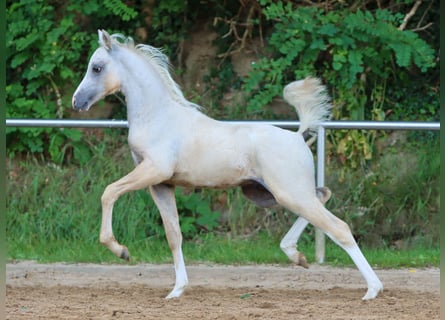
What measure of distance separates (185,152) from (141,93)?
0.57 m

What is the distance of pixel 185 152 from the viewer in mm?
6191

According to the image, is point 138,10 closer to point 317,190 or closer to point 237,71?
point 237,71

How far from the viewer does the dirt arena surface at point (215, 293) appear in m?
5.52

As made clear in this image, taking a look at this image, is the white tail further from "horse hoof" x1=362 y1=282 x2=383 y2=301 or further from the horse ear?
the horse ear

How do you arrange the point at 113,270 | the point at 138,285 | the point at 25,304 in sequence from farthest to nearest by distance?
the point at 113,270, the point at 138,285, the point at 25,304

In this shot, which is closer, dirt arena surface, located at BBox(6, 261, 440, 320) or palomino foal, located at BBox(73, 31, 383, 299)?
dirt arena surface, located at BBox(6, 261, 440, 320)

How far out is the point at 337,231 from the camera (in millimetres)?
6145

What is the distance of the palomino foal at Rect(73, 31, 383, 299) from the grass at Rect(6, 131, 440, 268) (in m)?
2.15

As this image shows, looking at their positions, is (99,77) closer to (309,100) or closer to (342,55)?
(309,100)

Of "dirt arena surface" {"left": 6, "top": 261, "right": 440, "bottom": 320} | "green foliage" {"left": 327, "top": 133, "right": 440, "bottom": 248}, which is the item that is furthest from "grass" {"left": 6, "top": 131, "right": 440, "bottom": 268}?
"dirt arena surface" {"left": 6, "top": 261, "right": 440, "bottom": 320}

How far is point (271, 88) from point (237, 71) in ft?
4.97

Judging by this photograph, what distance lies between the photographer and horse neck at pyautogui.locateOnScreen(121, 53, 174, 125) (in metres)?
6.29

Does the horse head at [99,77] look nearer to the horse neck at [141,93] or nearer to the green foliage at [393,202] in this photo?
the horse neck at [141,93]

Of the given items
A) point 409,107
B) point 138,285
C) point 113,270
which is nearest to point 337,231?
point 138,285
